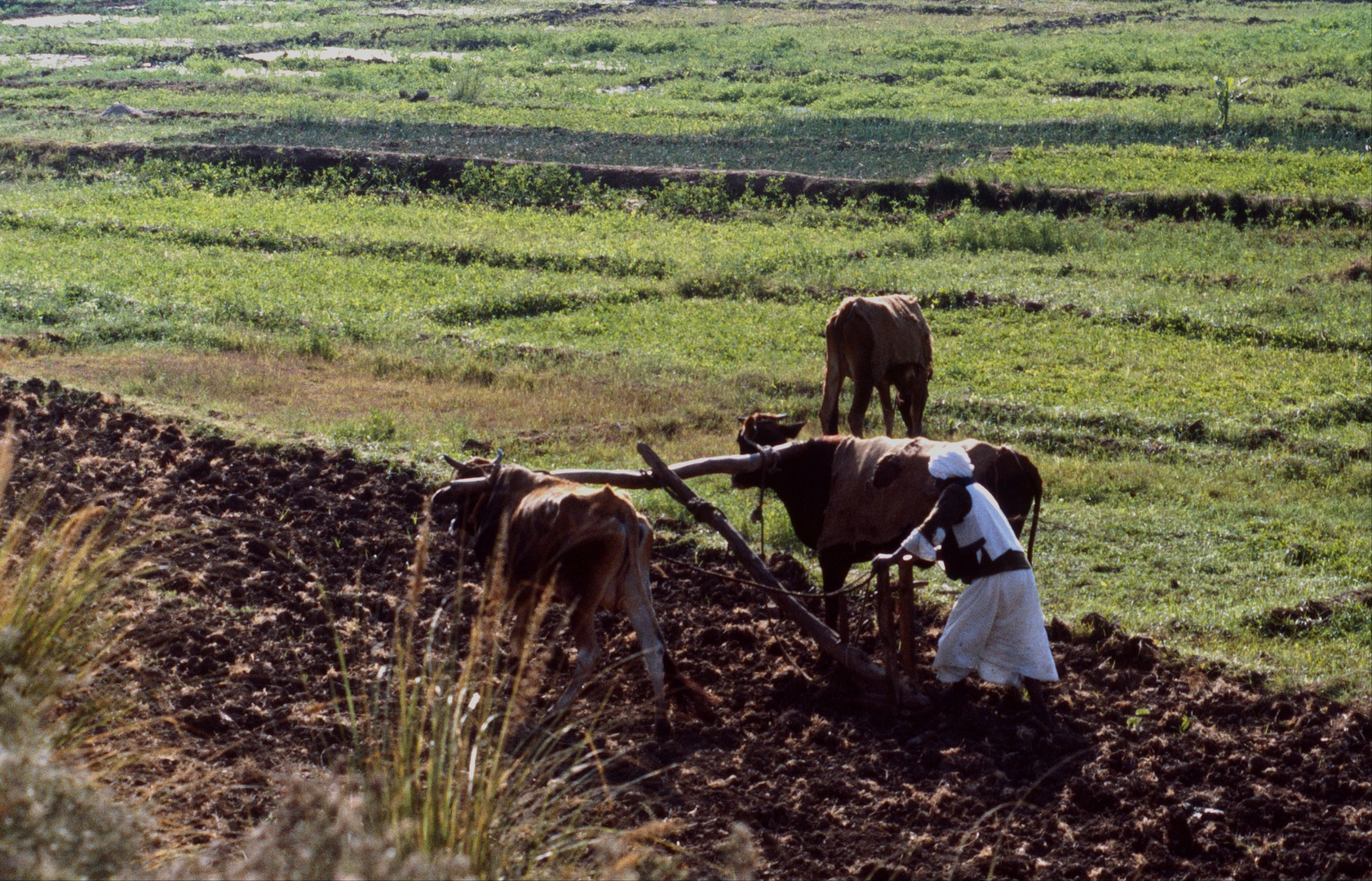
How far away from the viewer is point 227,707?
24.1 feet

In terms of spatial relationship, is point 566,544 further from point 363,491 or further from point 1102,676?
point 363,491

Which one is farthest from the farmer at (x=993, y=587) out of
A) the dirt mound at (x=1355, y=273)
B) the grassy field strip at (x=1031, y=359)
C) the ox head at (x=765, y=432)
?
the dirt mound at (x=1355, y=273)

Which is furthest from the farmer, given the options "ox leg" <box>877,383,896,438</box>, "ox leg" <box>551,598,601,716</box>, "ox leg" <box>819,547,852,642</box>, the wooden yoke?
"ox leg" <box>877,383,896,438</box>

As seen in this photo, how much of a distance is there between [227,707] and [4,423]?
22.2ft

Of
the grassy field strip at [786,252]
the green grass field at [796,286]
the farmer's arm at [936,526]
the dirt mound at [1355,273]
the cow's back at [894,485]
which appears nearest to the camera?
the farmer's arm at [936,526]

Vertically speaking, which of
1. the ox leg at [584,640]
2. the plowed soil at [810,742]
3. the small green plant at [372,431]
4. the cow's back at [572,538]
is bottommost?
the plowed soil at [810,742]

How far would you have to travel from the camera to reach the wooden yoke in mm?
7633

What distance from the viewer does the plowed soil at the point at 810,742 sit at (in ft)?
20.5

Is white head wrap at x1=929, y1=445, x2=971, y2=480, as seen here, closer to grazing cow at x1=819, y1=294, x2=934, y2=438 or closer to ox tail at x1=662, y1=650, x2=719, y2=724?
ox tail at x1=662, y1=650, x2=719, y2=724

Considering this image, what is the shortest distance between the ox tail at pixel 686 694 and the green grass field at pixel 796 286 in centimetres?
293

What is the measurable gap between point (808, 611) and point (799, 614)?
21 cm

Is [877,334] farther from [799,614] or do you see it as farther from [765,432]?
[799,614]

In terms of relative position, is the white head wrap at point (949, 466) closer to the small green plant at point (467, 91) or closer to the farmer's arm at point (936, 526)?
the farmer's arm at point (936, 526)

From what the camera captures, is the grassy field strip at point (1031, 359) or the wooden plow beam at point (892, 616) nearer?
the wooden plow beam at point (892, 616)
